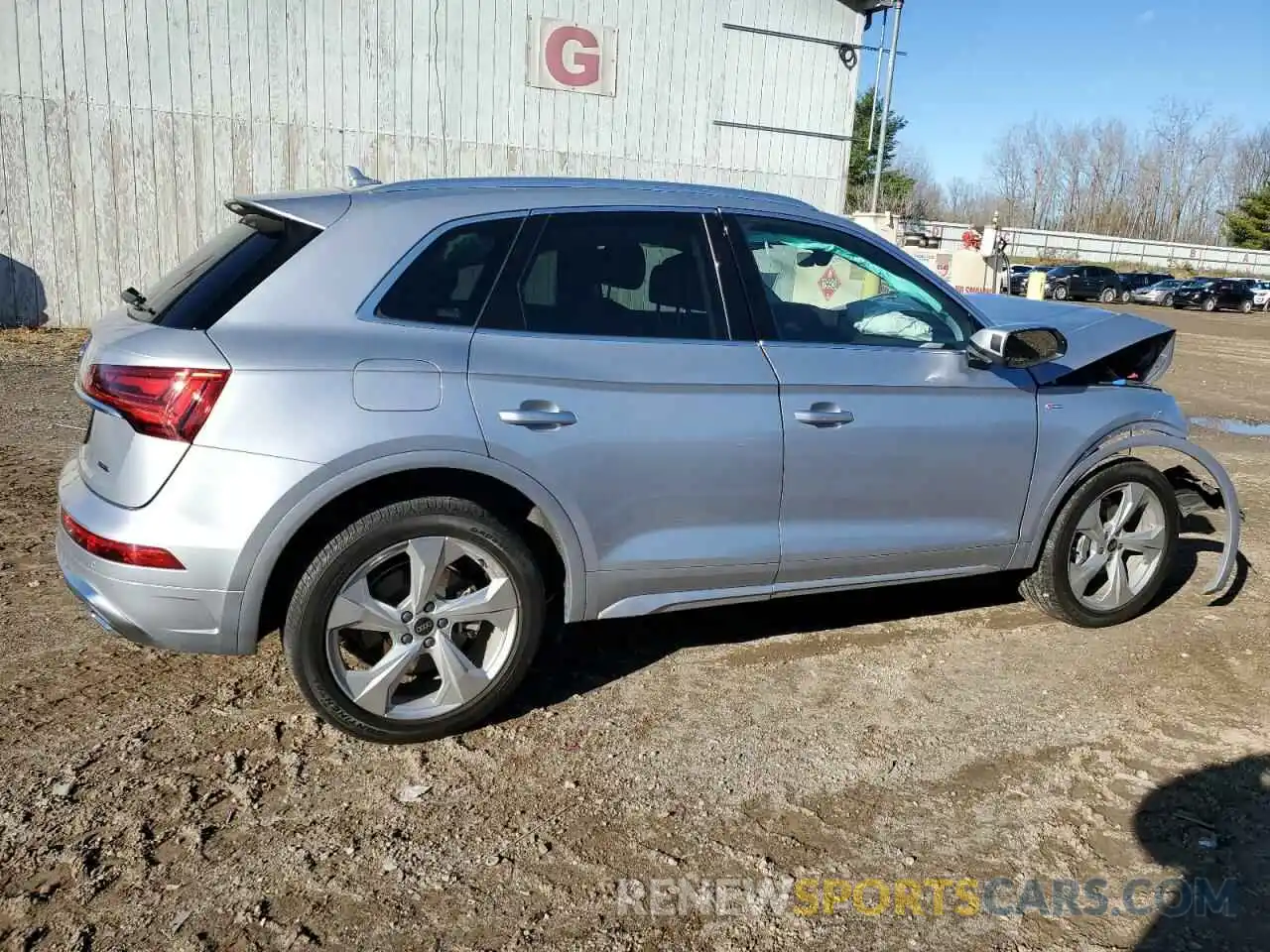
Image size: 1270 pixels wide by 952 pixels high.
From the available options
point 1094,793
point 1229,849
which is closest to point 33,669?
point 1094,793

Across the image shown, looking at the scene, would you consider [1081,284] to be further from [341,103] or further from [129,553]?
[129,553]

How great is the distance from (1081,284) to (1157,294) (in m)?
3.60

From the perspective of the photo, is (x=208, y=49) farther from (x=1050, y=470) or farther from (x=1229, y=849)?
(x=1229, y=849)

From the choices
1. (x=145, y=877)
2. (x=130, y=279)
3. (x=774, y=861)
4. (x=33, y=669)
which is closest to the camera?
(x=145, y=877)

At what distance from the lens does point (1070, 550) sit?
14.5 ft

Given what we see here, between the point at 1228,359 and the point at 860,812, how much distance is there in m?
18.8

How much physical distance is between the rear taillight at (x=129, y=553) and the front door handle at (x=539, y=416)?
1.04m

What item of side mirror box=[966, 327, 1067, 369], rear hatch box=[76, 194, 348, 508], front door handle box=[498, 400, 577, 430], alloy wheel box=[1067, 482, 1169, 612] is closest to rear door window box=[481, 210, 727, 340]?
front door handle box=[498, 400, 577, 430]

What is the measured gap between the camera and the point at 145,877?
2643 mm

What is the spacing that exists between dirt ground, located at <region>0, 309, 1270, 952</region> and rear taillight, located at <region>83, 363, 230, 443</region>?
1074 mm

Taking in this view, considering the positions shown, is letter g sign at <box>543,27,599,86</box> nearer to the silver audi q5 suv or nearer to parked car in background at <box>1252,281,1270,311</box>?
the silver audi q5 suv

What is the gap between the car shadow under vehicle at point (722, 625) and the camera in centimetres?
393

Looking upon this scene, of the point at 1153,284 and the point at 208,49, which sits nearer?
the point at 208,49

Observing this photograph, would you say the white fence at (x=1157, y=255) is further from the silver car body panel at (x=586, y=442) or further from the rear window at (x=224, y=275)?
the rear window at (x=224, y=275)
